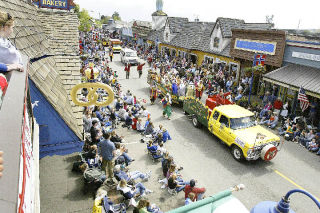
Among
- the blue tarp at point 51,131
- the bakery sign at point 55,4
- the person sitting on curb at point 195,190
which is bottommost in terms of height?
the person sitting on curb at point 195,190

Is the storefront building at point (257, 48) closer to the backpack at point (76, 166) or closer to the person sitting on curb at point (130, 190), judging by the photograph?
the person sitting on curb at point (130, 190)

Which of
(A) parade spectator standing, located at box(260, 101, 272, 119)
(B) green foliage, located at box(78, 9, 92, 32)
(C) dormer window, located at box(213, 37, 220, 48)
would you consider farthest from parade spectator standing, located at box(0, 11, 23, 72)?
(B) green foliage, located at box(78, 9, 92, 32)

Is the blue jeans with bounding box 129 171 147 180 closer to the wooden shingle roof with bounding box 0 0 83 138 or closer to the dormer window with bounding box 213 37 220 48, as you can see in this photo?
the wooden shingle roof with bounding box 0 0 83 138

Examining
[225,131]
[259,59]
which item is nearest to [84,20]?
[259,59]

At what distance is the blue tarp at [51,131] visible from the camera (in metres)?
4.51

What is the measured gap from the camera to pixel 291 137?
40.1 ft

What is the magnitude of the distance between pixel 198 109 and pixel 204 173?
14.6ft

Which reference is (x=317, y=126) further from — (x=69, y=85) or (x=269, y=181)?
(x=69, y=85)

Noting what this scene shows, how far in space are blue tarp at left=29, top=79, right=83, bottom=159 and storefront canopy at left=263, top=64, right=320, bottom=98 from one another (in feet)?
42.1

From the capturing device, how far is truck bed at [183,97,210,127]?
12195 millimetres

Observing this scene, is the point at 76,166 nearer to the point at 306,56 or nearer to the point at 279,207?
the point at 279,207

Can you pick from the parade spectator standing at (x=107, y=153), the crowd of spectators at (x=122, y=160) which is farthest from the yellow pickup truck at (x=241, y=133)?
the parade spectator standing at (x=107, y=153)

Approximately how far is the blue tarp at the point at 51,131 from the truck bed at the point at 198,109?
793 centimetres

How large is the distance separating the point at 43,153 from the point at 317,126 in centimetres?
1474
